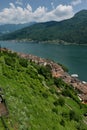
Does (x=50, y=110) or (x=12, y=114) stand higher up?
(x=12, y=114)

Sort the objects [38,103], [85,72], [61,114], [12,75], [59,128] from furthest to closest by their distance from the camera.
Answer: [85,72]
[12,75]
[61,114]
[38,103]
[59,128]

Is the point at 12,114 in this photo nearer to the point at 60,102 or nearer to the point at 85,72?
the point at 60,102

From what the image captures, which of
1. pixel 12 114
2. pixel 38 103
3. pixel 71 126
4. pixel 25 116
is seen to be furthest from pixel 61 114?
pixel 12 114

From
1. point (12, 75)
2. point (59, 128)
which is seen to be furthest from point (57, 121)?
point (12, 75)

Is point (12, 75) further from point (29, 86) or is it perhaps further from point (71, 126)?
point (71, 126)

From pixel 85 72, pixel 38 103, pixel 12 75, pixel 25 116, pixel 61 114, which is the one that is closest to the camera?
pixel 25 116

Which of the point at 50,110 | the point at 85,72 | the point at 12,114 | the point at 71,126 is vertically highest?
the point at 12,114

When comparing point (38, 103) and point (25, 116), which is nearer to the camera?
point (25, 116)

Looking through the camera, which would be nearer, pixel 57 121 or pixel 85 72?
pixel 57 121

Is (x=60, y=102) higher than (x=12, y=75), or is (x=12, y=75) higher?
(x=12, y=75)
